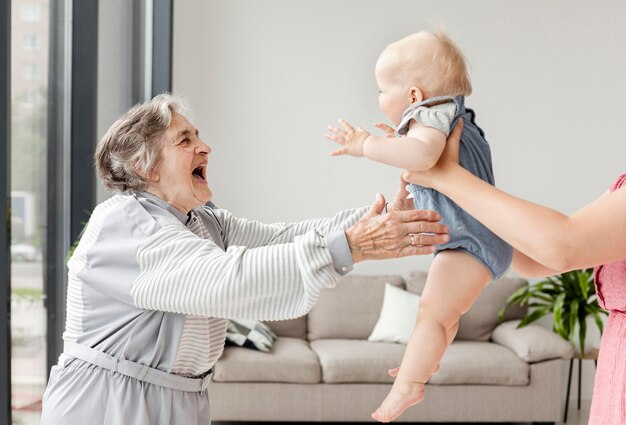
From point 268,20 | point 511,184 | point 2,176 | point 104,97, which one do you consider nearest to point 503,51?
point 511,184

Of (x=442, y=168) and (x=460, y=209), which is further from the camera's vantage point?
(x=460, y=209)

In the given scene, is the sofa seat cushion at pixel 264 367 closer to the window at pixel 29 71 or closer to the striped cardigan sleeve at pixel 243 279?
the window at pixel 29 71

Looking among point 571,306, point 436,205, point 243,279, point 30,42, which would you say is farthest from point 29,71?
point 571,306

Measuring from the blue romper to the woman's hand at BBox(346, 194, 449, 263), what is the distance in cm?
7

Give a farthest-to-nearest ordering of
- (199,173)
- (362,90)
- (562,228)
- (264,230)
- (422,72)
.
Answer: (362,90) → (264,230) → (199,173) → (422,72) → (562,228)

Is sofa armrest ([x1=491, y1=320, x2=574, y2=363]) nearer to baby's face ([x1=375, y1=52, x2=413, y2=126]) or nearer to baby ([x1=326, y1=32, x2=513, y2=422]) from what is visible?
baby ([x1=326, y1=32, x2=513, y2=422])

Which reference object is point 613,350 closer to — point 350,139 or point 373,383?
point 350,139

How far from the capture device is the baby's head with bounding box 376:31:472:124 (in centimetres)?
179

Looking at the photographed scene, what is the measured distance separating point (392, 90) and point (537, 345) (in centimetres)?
379

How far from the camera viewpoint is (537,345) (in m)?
5.26

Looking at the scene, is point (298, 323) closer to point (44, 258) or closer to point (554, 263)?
point (44, 258)

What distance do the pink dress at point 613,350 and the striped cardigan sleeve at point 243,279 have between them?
50cm

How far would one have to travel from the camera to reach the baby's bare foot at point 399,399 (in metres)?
1.72

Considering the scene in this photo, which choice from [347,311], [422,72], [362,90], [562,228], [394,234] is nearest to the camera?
[562,228]
